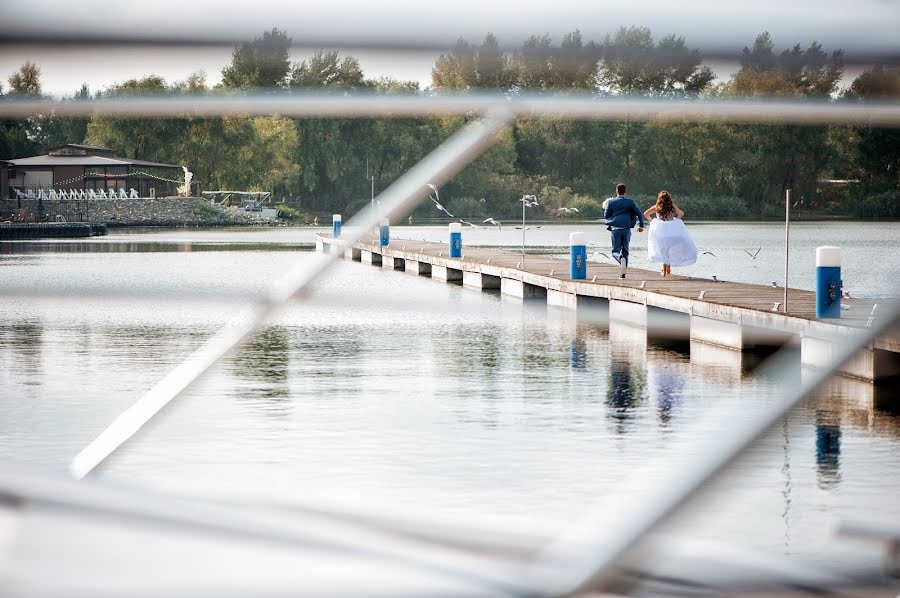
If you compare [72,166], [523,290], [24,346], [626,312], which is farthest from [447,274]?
[72,166]

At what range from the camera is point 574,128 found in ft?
9.99

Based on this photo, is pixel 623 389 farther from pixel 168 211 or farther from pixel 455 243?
pixel 455 243

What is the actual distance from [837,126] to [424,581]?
119 centimetres

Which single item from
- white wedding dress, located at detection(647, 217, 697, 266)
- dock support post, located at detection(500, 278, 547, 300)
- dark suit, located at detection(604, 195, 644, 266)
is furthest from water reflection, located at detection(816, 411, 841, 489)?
dock support post, located at detection(500, 278, 547, 300)

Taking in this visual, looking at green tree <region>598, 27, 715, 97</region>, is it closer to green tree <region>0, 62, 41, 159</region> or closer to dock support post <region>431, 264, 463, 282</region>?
green tree <region>0, 62, 41, 159</region>

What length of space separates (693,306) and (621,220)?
2.85 m

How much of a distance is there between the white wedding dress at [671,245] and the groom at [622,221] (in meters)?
0.25

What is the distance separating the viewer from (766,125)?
2615 millimetres

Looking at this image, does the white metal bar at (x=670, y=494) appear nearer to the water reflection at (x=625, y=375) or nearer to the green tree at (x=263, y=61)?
the green tree at (x=263, y=61)

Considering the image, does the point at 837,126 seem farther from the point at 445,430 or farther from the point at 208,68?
the point at 445,430

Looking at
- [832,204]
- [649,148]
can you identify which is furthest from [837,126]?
[649,148]

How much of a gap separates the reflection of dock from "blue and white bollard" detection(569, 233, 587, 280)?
156 mm

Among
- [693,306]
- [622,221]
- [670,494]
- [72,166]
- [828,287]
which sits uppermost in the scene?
[72,166]

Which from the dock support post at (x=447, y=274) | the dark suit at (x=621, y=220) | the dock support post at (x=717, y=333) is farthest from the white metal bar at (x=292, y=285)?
the dock support post at (x=447, y=274)
